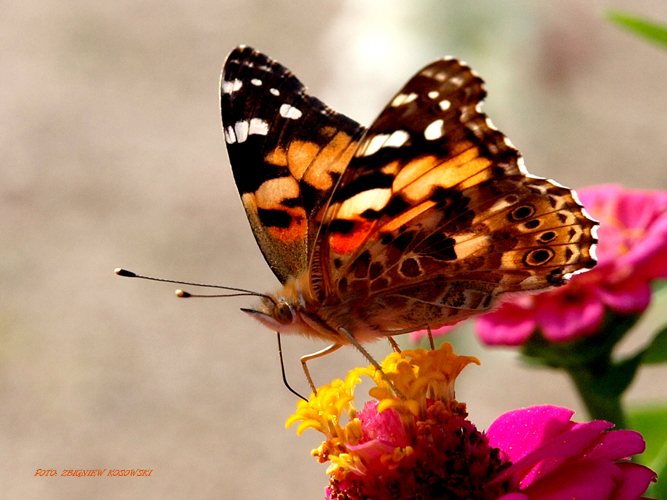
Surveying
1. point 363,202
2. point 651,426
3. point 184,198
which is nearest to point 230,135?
point 363,202

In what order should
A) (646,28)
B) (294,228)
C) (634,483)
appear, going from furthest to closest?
(646,28)
(294,228)
(634,483)

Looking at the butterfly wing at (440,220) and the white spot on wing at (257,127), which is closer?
the butterfly wing at (440,220)

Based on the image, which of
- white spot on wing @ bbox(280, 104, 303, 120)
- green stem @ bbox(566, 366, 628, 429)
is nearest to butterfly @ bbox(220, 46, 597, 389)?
white spot on wing @ bbox(280, 104, 303, 120)

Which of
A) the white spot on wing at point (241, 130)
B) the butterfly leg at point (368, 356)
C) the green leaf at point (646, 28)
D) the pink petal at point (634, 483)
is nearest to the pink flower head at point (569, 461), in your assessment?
the pink petal at point (634, 483)

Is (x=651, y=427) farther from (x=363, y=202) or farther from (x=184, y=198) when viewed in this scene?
(x=184, y=198)

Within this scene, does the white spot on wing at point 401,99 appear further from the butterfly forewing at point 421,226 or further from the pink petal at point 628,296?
the pink petal at point 628,296

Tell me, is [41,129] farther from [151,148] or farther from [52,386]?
[52,386]

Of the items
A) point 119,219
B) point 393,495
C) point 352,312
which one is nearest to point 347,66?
point 119,219

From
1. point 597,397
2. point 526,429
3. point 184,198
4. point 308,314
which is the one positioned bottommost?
point 526,429
